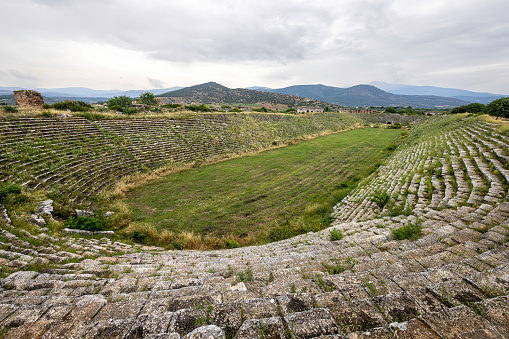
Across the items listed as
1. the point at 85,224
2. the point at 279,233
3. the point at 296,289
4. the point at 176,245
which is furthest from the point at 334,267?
the point at 85,224

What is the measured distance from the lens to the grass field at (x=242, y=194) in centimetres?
1009

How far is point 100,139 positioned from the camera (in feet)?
57.1

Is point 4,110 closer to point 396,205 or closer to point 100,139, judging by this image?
point 100,139

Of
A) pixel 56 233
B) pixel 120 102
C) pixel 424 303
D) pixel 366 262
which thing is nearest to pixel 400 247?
pixel 366 262

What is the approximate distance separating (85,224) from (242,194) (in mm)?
8125

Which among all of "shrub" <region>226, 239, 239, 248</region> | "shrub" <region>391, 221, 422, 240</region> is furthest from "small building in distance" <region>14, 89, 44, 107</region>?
"shrub" <region>391, 221, 422, 240</region>

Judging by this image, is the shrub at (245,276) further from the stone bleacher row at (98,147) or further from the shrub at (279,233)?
the stone bleacher row at (98,147)

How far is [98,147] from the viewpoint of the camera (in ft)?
53.9

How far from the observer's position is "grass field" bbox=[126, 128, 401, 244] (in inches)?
397

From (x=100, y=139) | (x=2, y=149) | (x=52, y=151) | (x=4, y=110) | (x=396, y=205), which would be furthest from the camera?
(x=100, y=139)

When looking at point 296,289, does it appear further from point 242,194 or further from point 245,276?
point 242,194

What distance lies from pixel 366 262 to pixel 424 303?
1591 mm

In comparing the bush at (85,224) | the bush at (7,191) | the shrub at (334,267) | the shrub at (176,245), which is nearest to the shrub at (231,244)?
A: the shrub at (176,245)

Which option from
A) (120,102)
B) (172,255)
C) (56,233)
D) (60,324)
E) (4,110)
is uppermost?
(120,102)
